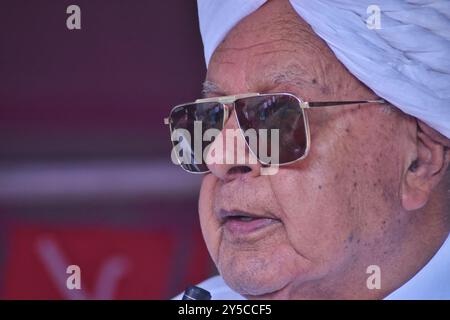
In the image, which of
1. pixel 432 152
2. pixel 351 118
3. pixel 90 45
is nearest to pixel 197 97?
pixel 90 45

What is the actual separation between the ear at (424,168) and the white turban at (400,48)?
1.2 inches

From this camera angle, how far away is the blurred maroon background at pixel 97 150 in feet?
6.11

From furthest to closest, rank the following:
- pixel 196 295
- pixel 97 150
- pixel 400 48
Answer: pixel 97 150 < pixel 196 295 < pixel 400 48

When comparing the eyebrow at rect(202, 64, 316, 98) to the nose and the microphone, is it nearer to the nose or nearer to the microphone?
the nose

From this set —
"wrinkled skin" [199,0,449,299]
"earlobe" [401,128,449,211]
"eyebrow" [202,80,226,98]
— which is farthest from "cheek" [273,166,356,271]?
"eyebrow" [202,80,226,98]

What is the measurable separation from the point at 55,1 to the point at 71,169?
0.38 m

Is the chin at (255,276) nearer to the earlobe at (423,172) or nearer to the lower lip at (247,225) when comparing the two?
the lower lip at (247,225)

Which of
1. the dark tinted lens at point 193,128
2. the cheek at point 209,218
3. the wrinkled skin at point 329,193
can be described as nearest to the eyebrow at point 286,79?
the wrinkled skin at point 329,193

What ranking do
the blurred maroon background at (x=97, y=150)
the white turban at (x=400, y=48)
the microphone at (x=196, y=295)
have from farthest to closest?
the blurred maroon background at (x=97, y=150) → the microphone at (x=196, y=295) → the white turban at (x=400, y=48)

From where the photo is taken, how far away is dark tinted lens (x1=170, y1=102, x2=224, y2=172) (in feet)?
5.57

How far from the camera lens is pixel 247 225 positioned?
5.34 feet

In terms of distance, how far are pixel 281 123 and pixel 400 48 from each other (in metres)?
0.26

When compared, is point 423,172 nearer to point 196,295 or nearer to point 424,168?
point 424,168

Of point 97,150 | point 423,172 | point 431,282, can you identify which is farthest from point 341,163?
point 97,150
